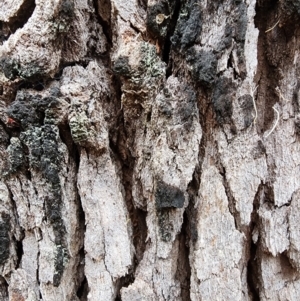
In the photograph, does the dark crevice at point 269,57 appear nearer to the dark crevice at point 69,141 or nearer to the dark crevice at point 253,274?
the dark crevice at point 253,274

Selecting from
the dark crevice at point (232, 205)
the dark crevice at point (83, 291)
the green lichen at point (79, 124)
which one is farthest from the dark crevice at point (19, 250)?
the dark crevice at point (232, 205)

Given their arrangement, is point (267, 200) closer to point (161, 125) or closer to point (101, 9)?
point (161, 125)

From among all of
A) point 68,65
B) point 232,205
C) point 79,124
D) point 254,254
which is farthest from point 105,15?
point 254,254

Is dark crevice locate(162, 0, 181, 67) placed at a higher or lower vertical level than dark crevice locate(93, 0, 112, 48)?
lower

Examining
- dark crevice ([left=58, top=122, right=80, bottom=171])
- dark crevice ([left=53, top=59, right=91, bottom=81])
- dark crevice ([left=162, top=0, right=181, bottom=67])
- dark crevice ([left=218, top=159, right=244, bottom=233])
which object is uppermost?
dark crevice ([left=162, top=0, right=181, bottom=67])

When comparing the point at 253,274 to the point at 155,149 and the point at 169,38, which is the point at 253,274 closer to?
the point at 155,149

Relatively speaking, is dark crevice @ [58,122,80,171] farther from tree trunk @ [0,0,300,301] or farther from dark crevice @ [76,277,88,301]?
Result: dark crevice @ [76,277,88,301]

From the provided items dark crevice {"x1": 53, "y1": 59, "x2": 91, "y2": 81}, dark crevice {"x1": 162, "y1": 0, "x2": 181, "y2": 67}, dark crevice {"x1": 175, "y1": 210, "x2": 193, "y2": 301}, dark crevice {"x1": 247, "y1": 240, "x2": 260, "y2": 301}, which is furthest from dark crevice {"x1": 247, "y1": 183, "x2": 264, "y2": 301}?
dark crevice {"x1": 53, "y1": 59, "x2": 91, "y2": 81}

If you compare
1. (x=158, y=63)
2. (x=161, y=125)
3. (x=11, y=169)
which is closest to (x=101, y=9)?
(x=158, y=63)
